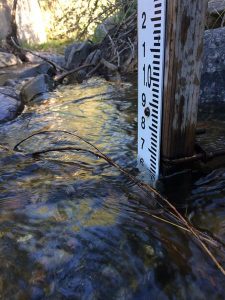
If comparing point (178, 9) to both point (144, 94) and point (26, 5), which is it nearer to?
point (144, 94)

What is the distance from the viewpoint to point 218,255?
5.13 ft

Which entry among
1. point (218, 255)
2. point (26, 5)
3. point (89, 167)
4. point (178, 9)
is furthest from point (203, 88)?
point (26, 5)

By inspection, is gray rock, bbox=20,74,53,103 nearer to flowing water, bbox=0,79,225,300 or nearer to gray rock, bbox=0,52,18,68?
flowing water, bbox=0,79,225,300

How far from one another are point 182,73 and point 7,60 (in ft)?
33.3

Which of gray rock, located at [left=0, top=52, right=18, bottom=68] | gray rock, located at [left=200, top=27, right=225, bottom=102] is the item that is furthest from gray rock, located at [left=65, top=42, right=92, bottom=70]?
gray rock, located at [left=200, top=27, right=225, bottom=102]

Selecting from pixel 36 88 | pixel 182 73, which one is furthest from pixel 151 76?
pixel 36 88

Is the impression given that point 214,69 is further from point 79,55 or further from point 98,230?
point 79,55

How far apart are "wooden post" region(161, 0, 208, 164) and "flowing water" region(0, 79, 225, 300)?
0.29 m

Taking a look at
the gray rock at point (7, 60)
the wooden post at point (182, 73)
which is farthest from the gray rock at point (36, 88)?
the gray rock at point (7, 60)

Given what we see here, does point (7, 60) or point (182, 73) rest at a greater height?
point (182, 73)

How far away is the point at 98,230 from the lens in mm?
1728

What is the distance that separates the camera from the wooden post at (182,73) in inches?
65.2

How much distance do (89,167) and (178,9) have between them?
1.29m

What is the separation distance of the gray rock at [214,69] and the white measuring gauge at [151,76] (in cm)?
175
